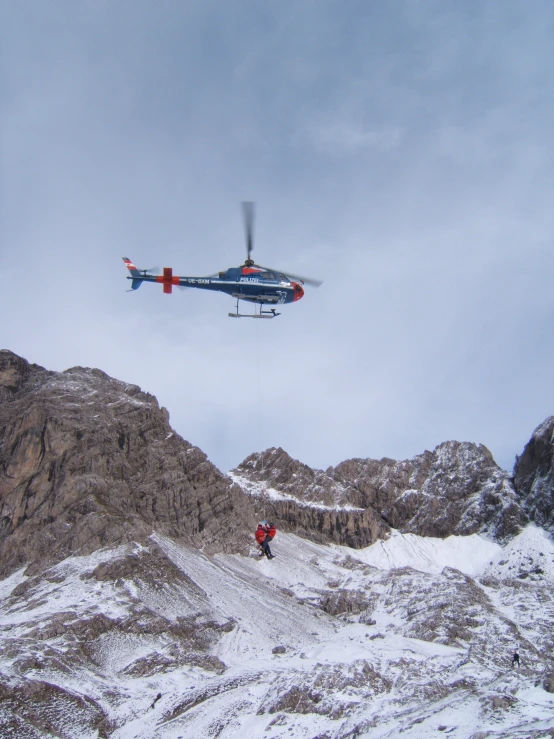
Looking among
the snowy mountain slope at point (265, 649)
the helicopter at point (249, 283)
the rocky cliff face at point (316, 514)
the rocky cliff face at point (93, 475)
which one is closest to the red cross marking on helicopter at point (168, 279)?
the helicopter at point (249, 283)

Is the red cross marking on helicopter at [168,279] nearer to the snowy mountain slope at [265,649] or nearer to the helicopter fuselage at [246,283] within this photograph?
the helicopter fuselage at [246,283]

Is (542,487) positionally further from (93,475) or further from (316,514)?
(93,475)

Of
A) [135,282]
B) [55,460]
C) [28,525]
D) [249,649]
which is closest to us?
[135,282]

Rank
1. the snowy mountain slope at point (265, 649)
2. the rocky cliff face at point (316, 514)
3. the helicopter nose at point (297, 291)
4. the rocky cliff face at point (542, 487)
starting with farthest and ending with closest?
1. the rocky cliff face at point (542, 487)
2. the rocky cliff face at point (316, 514)
3. the helicopter nose at point (297, 291)
4. the snowy mountain slope at point (265, 649)

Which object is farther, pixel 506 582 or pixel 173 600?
pixel 506 582

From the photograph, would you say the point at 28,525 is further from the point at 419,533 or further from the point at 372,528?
the point at 419,533

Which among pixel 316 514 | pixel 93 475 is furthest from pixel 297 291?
pixel 316 514

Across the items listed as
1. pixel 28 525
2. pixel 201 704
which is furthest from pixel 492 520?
pixel 201 704
